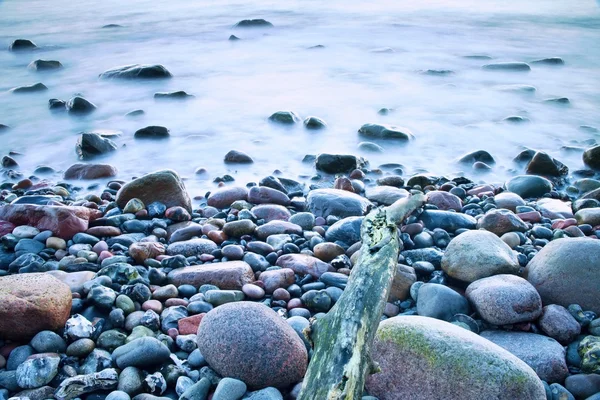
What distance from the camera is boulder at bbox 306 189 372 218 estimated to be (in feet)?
13.8

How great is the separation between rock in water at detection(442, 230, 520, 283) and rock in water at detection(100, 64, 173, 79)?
7583mm

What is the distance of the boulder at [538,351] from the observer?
2.42 metres

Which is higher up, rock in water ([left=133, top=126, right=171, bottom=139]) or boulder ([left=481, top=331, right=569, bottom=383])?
boulder ([left=481, top=331, right=569, bottom=383])

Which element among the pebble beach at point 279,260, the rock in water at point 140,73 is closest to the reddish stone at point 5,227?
the pebble beach at point 279,260

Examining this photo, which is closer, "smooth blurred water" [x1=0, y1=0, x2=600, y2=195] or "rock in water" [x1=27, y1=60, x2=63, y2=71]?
"smooth blurred water" [x1=0, y1=0, x2=600, y2=195]

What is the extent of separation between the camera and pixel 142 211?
165 inches

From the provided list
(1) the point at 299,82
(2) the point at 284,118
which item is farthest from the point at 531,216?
(1) the point at 299,82

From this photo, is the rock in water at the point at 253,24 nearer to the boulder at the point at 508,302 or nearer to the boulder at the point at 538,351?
the boulder at the point at 508,302

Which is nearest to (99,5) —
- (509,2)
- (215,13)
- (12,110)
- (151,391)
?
(215,13)

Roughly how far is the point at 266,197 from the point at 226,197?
1.11ft

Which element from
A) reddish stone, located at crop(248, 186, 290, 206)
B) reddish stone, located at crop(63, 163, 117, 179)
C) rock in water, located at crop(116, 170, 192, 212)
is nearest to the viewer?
rock in water, located at crop(116, 170, 192, 212)

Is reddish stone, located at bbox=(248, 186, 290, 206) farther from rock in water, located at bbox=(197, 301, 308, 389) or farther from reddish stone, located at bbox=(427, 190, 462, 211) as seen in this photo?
rock in water, located at bbox=(197, 301, 308, 389)

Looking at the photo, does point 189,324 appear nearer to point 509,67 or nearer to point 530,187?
point 530,187

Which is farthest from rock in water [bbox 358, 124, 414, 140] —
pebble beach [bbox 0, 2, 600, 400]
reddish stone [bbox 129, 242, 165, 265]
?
reddish stone [bbox 129, 242, 165, 265]
